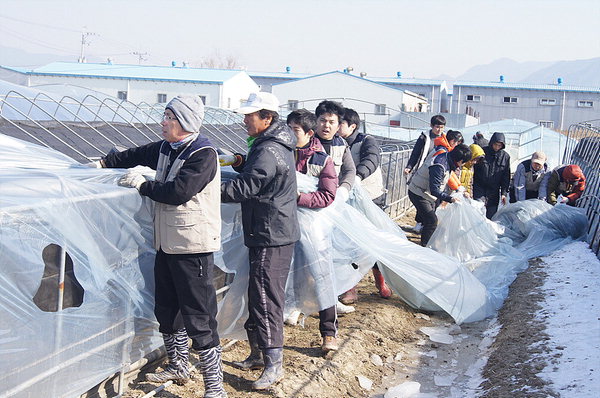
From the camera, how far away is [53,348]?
125 inches

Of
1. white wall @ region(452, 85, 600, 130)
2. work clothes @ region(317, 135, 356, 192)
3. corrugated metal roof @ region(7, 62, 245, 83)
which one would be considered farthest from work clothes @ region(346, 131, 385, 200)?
white wall @ region(452, 85, 600, 130)

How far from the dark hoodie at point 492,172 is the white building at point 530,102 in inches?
1451

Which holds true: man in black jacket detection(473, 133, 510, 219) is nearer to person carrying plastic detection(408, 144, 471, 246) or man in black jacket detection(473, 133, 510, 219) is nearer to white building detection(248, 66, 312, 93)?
person carrying plastic detection(408, 144, 471, 246)

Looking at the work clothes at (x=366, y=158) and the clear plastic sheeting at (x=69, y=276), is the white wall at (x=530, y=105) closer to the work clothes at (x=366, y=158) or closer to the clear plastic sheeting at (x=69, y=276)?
the work clothes at (x=366, y=158)

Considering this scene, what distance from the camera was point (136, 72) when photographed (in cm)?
3844

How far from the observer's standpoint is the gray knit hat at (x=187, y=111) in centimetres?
360

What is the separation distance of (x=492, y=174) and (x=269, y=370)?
6.39 metres

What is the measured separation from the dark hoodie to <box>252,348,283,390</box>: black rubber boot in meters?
6.21

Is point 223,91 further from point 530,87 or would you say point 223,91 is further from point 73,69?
point 530,87

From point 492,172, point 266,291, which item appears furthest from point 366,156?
point 492,172

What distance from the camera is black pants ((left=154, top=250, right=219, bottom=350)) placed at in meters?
3.64

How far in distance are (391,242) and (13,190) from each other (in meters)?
3.62

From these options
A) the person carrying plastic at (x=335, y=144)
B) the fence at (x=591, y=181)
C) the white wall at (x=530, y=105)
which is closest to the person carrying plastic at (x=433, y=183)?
the fence at (x=591, y=181)

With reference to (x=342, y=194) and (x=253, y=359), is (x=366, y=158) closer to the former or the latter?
(x=342, y=194)
